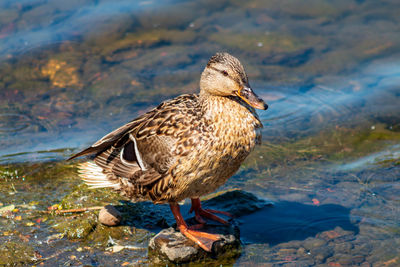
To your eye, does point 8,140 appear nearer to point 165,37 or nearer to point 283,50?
point 165,37

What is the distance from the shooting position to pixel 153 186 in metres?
4.60

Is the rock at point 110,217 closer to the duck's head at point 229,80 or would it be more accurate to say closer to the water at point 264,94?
the water at point 264,94

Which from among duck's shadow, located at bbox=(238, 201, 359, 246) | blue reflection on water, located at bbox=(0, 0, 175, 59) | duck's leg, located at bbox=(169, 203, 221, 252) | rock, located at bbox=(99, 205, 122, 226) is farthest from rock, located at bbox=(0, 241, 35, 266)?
blue reflection on water, located at bbox=(0, 0, 175, 59)

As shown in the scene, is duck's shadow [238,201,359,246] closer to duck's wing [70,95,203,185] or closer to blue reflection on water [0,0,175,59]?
duck's wing [70,95,203,185]

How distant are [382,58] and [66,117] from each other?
17.6 feet

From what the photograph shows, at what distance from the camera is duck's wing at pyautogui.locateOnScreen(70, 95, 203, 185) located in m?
4.41

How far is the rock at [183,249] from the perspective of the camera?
4348mm

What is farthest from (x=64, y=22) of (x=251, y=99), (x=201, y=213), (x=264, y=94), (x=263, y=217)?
(x=251, y=99)

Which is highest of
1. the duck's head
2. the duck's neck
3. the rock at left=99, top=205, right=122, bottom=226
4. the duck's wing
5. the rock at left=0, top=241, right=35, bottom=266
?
the duck's head

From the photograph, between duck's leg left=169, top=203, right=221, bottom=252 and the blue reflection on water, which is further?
the blue reflection on water

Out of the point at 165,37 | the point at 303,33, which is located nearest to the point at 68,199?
the point at 165,37

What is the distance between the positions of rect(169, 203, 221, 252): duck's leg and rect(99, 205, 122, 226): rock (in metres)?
0.53

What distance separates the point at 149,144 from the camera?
4574mm

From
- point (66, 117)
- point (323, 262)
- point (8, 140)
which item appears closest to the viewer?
point (323, 262)
